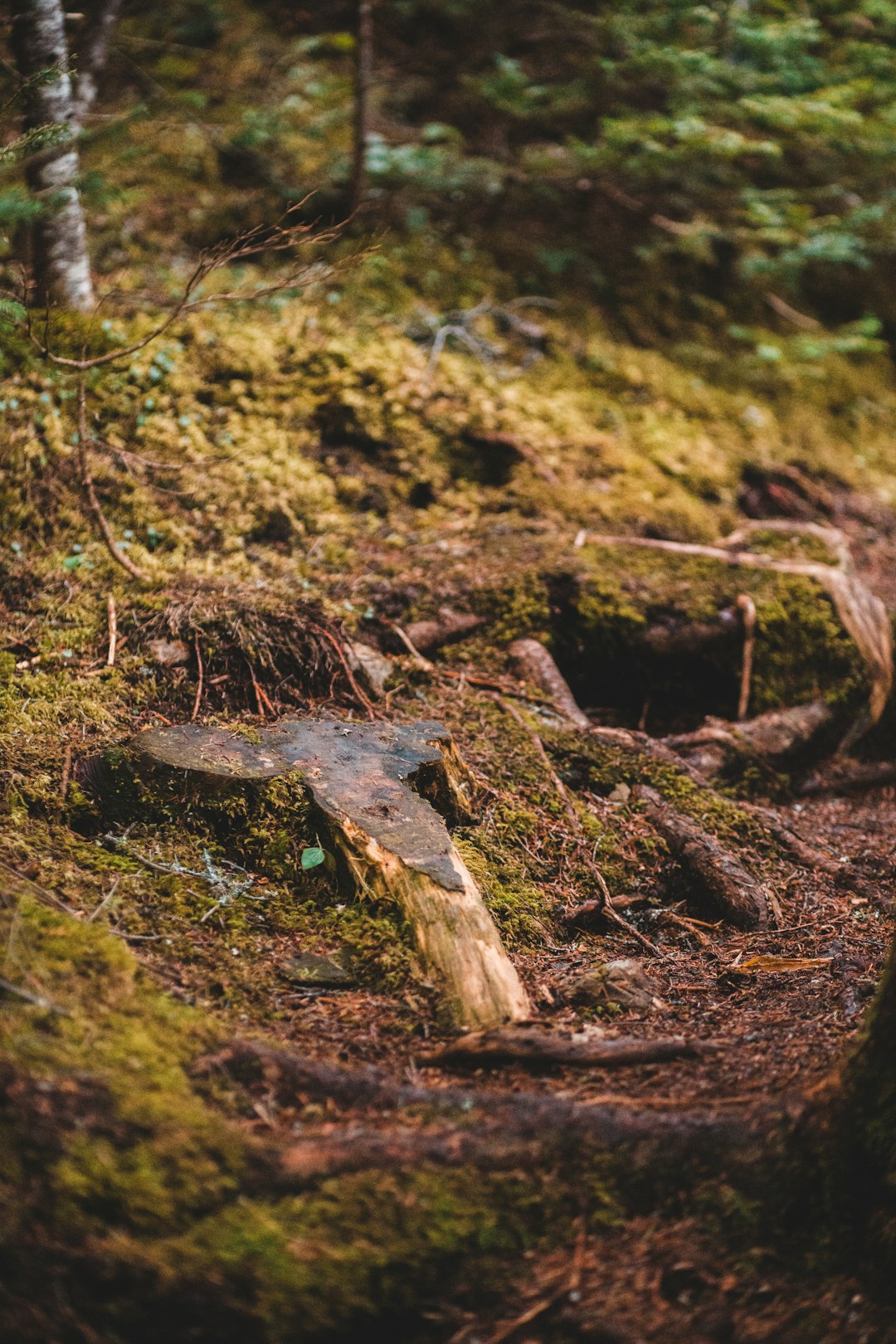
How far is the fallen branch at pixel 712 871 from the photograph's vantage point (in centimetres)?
356

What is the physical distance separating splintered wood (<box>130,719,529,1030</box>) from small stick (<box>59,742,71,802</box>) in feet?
0.87

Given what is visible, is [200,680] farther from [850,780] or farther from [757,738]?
[850,780]

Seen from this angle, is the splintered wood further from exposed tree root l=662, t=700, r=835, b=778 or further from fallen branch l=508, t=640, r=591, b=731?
exposed tree root l=662, t=700, r=835, b=778

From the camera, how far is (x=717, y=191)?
24.8ft

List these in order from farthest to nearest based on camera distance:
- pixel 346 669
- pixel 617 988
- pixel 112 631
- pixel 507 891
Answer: pixel 346 669 → pixel 112 631 → pixel 507 891 → pixel 617 988

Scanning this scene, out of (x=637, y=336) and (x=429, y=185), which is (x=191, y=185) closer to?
(x=429, y=185)

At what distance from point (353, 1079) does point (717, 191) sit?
26.7ft

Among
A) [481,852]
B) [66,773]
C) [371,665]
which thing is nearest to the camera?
[66,773]

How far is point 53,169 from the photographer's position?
469 centimetres

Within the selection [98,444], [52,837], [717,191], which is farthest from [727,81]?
[52,837]

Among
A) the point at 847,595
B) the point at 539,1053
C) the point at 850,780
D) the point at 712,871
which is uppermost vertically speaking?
the point at 539,1053

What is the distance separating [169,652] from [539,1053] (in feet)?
8.14

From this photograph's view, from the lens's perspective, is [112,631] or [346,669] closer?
[112,631]

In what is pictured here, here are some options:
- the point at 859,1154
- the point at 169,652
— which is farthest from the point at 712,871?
the point at 169,652
